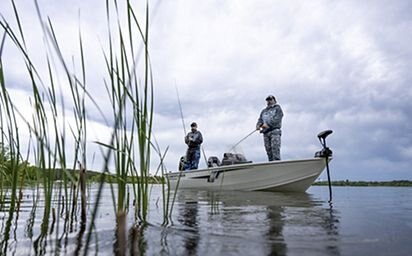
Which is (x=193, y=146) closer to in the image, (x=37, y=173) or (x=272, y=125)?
(x=272, y=125)

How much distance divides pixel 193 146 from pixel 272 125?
3362mm

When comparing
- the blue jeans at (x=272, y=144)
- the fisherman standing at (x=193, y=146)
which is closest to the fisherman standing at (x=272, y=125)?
the blue jeans at (x=272, y=144)

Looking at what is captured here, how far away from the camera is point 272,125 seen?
7.92m

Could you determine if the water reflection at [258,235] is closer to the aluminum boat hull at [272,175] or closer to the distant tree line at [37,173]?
the distant tree line at [37,173]

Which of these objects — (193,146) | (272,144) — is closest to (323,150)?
(272,144)

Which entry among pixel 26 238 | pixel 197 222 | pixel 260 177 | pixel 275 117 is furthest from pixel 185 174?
Answer: pixel 26 238

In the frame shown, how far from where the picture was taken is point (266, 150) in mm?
8242

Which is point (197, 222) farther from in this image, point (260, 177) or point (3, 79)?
point (260, 177)

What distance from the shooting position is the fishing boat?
7.44 meters

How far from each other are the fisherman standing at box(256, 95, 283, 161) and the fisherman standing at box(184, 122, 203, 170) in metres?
2.67

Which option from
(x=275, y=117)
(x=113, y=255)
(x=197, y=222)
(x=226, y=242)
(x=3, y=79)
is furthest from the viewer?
(x=275, y=117)

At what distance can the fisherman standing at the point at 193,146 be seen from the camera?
1031cm

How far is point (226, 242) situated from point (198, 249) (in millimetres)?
224

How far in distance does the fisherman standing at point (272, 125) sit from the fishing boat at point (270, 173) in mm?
420
